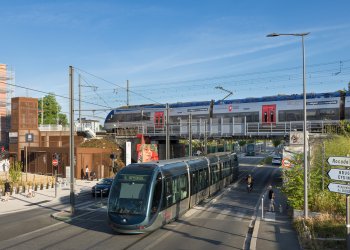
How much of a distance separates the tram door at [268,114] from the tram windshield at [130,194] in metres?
25.7

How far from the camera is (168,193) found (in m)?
18.6

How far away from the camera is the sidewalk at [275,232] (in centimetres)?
1569

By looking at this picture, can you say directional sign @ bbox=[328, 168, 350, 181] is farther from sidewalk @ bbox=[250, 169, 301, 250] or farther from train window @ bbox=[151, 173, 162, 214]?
train window @ bbox=[151, 173, 162, 214]

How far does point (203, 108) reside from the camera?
45719 mm

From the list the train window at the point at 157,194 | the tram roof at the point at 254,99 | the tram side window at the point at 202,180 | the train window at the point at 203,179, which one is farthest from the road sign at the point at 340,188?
the tram roof at the point at 254,99

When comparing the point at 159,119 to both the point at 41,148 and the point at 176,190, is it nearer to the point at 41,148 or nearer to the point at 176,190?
the point at 41,148

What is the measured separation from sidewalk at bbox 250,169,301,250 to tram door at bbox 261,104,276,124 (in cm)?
1673

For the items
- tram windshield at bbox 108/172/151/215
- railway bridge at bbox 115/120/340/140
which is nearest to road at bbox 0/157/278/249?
tram windshield at bbox 108/172/151/215

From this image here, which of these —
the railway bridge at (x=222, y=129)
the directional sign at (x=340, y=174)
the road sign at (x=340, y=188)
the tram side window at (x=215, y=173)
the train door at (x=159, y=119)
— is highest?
the train door at (x=159, y=119)

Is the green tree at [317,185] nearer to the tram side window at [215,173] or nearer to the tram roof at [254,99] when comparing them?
the tram side window at [215,173]

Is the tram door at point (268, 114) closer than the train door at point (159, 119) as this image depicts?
Yes

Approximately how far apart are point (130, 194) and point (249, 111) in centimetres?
2722

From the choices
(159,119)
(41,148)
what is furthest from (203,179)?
(41,148)

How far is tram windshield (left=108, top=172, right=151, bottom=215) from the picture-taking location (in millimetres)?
16578
